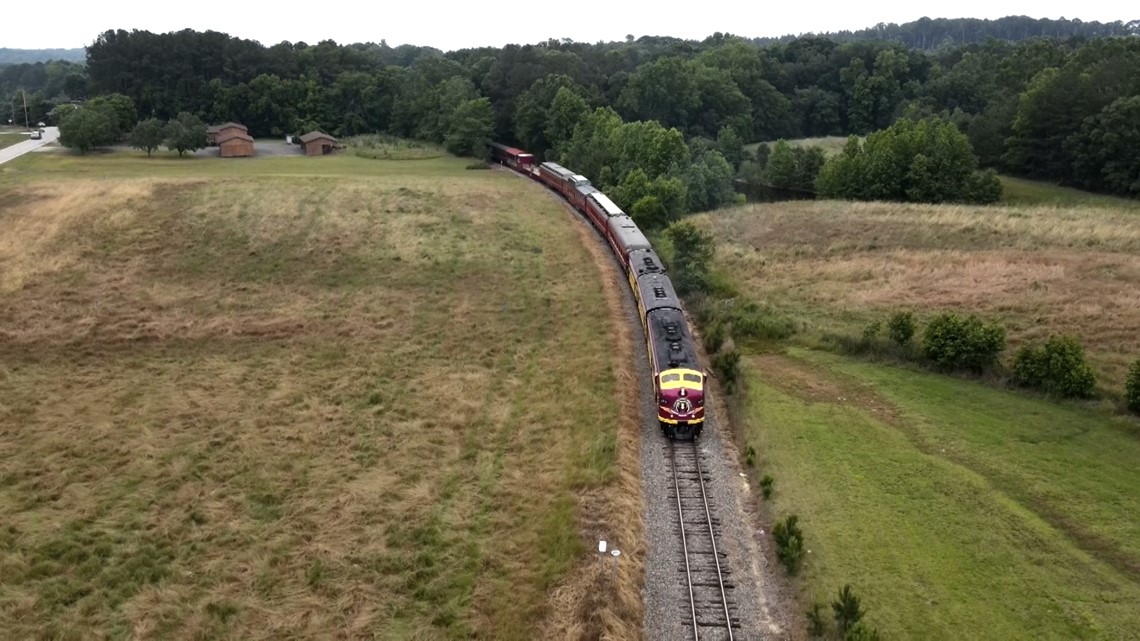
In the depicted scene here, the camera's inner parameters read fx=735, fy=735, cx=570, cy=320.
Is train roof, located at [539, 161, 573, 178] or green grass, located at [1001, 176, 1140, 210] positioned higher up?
green grass, located at [1001, 176, 1140, 210]

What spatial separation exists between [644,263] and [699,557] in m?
21.3

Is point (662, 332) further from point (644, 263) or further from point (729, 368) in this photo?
point (644, 263)

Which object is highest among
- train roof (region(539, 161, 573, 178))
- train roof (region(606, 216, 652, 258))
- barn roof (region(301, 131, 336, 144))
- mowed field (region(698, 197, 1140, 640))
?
train roof (region(539, 161, 573, 178))

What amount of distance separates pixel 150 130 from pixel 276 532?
79154mm

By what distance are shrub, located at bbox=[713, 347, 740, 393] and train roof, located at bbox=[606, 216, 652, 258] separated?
11.8 m

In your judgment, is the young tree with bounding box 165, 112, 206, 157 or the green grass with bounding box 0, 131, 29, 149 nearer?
the young tree with bounding box 165, 112, 206, 157

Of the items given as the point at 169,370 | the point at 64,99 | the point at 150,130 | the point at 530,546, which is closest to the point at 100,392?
the point at 169,370

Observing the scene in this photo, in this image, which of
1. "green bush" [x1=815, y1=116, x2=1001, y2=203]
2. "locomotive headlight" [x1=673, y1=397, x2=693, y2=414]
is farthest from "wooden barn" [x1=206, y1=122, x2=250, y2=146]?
"locomotive headlight" [x1=673, y1=397, x2=693, y2=414]

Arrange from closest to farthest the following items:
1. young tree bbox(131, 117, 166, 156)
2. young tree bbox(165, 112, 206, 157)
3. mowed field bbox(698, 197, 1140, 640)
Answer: mowed field bbox(698, 197, 1140, 640) → young tree bbox(131, 117, 166, 156) → young tree bbox(165, 112, 206, 157)

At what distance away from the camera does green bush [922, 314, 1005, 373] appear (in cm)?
2991

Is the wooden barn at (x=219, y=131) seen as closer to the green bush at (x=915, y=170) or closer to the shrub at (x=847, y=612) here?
the green bush at (x=915, y=170)

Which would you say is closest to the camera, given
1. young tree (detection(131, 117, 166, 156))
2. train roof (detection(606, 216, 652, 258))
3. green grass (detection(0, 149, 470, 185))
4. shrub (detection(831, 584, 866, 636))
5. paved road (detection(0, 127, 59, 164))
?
shrub (detection(831, 584, 866, 636))

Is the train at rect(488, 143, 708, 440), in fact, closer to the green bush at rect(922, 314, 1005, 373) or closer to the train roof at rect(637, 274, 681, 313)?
the train roof at rect(637, 274, 681, 313)

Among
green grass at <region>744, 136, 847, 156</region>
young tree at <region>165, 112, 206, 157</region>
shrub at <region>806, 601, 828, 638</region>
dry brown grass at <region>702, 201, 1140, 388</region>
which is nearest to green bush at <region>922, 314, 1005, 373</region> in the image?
dry brown grass at <region>702, 201, 1140, 388</region>
